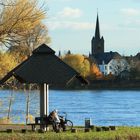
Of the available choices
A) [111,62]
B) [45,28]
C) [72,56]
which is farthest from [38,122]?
[111,62]

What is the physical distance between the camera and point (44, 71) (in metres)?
24.9

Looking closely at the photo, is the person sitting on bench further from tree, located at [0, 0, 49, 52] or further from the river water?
the river water

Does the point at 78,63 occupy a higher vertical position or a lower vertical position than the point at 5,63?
higher

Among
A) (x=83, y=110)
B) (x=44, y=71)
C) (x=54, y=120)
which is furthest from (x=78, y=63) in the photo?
(x=54, y=120)

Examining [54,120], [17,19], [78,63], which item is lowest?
[54,120]

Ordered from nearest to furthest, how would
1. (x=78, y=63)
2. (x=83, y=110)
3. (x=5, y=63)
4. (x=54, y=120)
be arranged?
(x=54, y=120), (x=5, y=63), (x=83, y=110), (x=78, y=63)

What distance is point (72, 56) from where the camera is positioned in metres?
123

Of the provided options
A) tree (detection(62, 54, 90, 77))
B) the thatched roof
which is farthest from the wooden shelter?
tree (detection(62, 54, 90, 77))

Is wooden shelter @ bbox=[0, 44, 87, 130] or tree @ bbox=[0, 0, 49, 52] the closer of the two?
wooden shelter @ bbox=[0, 44, 87, 130]

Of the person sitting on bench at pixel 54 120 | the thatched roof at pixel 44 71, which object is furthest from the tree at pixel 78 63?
the person sitting on bench at pixel 54 120

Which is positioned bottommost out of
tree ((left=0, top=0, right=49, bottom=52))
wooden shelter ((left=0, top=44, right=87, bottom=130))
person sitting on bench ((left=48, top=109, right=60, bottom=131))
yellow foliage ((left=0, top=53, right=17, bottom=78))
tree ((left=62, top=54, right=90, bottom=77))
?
person sitting on bench ((left=48, top=109, right=60, bottom=131))

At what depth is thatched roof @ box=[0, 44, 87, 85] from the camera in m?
24.6

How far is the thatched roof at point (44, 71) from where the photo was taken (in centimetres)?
2461

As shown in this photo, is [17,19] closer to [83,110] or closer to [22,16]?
[22,16]
